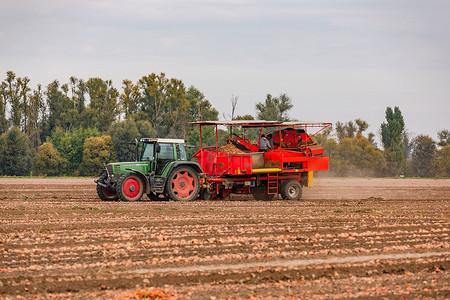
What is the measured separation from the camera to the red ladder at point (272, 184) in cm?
2517

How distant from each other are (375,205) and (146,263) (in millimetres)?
14266

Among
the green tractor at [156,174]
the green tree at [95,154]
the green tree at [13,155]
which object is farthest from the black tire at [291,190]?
the green tree at [13,155]

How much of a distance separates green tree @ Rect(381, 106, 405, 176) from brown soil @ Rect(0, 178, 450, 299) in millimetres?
75739

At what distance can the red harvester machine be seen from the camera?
24.4m

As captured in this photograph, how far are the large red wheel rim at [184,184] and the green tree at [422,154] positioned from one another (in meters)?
84.4

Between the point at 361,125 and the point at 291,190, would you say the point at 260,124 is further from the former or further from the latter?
the point at 361,125

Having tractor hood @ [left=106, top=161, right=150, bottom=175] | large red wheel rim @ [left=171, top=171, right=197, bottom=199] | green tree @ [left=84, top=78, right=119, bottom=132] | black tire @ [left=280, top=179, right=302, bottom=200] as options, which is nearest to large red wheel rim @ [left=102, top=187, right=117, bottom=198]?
tractor hood @ [left=106, top=161, right=150, bottom=175]

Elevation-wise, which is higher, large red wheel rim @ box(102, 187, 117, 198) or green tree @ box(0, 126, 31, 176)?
green tree @ box(0, 126, 31, 176)

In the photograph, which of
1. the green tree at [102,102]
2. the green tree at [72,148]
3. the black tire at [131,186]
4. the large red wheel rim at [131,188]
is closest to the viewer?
the black tire at [131,186]

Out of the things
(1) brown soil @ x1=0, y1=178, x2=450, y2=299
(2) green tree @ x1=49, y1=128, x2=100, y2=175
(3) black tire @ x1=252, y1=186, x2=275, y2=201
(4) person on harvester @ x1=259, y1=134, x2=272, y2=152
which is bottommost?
(1) brown soil @ x1=0, y1=178, x2=450, y2=299

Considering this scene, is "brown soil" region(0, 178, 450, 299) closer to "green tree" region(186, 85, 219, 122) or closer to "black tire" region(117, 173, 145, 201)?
"black tire" region(117, 173, 145, 201)

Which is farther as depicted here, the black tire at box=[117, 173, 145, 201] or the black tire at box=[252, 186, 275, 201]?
the black tire at box=[252, 186, 275, 201]

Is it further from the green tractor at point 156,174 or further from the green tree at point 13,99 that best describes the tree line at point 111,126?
the green tractor at point 156,174

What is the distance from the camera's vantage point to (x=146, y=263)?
10656 millimetres
